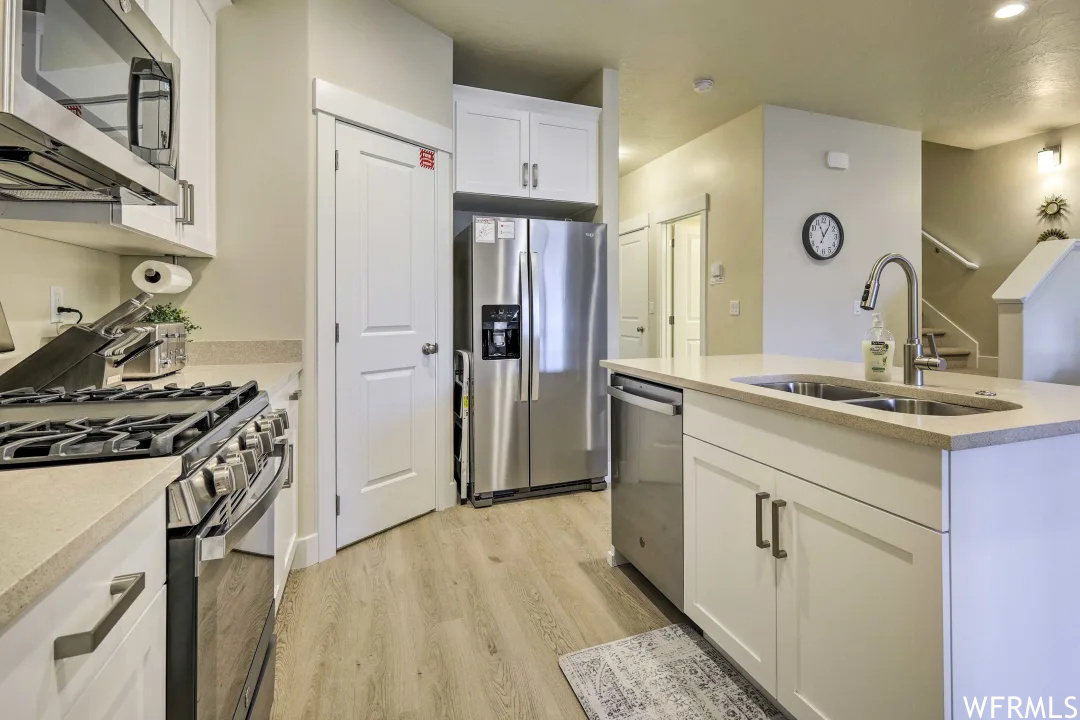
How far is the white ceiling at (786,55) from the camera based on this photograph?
2.74 m

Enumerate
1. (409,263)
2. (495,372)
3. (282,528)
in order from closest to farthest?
1. (282,528)
2. (409,263)
3. (495,372)

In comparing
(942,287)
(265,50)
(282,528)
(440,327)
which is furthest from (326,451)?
(942,287)

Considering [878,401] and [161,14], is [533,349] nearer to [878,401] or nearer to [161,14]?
[878,401]

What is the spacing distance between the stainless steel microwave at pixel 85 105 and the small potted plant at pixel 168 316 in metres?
0.71

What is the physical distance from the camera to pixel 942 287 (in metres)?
5.54

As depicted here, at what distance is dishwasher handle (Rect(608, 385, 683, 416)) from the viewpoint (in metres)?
1.79

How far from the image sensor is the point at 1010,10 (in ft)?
8.92

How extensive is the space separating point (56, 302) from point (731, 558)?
88.5 inches

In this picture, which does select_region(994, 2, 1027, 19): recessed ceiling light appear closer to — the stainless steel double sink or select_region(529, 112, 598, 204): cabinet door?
select_region(529, 112, 598, 204): cabinet door

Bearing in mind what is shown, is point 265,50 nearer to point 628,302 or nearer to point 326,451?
point 326,451

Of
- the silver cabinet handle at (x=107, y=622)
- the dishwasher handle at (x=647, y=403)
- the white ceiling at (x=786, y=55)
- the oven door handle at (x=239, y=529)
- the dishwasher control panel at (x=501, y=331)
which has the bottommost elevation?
the oven door handle at (x=239, y=529)

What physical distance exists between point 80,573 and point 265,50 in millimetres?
2453

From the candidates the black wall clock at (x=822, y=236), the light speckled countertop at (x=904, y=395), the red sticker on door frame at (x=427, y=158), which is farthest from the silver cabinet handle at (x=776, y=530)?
the black wall clock at (x=822, y=236)

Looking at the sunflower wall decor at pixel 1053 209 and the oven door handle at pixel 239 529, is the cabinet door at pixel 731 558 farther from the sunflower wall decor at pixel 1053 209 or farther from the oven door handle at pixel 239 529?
the sunflower wall decor at pixel 1053 209
